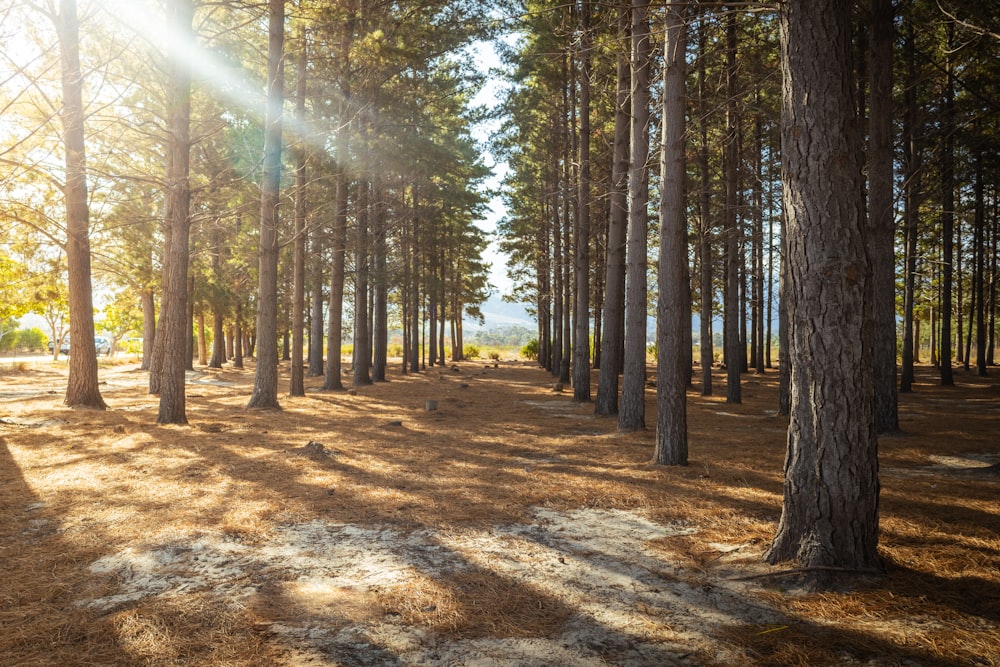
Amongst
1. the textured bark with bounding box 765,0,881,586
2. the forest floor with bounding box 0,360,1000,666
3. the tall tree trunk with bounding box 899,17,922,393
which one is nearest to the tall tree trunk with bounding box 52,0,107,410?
the forest floor with bounding box 0,360,1000,666

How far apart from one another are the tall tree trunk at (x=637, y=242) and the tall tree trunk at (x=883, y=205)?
12.8ft

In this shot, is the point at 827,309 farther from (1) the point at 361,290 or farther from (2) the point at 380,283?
(1) the point at 361,290

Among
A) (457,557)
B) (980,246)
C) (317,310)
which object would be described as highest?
(980,246)

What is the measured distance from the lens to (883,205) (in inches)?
372

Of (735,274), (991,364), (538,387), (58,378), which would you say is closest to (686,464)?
(735,274)

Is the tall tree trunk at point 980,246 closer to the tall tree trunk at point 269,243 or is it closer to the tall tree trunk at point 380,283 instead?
the tall tree trunk at point 380,283

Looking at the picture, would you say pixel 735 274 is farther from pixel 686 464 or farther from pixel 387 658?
pixel 387 658

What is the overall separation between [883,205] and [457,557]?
31.6 ft

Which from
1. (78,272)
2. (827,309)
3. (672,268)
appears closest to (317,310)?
(78,272)

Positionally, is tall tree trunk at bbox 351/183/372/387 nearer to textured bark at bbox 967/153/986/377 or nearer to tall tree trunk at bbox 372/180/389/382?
tall tree trunk at bbox 372/180/389/382

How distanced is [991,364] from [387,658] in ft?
129

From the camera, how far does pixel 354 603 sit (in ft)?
10.3

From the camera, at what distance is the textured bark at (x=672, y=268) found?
6977mm

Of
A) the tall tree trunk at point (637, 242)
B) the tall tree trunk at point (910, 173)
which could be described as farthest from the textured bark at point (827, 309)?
the tall tree trunk at point (910, 173)
